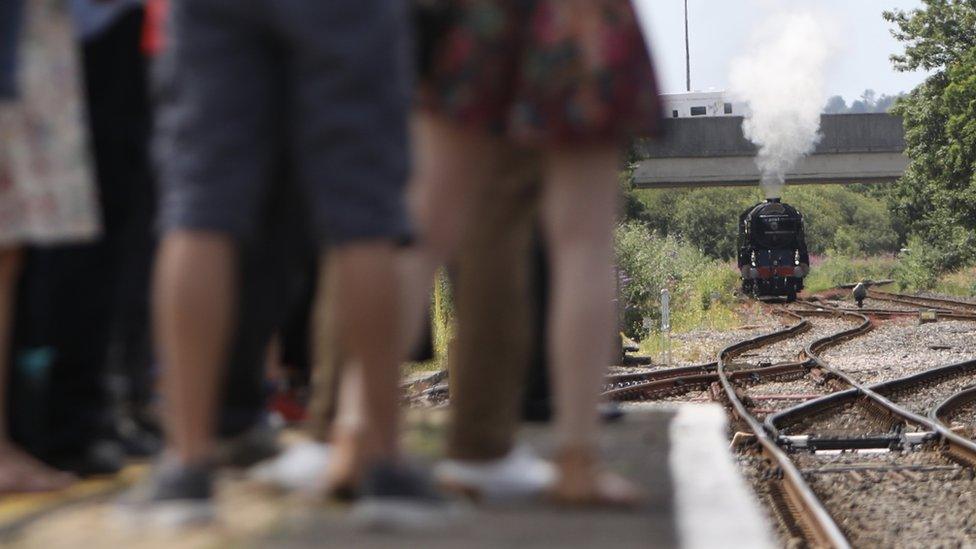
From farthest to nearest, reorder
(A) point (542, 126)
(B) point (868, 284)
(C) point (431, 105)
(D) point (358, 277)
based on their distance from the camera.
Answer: (B) point (868, 284)
(C) point (431, 105)
(A) point (542, 126)
(D) point (358, 277)

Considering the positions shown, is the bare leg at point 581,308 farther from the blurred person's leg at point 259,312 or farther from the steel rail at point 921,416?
the steel rail at point 921,416

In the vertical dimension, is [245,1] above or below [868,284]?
above

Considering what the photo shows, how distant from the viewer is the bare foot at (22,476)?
317 cm

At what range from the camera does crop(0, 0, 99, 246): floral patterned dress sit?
3.19 meters

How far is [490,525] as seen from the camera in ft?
8.91

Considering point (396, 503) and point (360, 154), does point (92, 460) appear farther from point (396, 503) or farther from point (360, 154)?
point (360, 154)

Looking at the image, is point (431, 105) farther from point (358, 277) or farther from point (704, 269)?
point (704, 269)

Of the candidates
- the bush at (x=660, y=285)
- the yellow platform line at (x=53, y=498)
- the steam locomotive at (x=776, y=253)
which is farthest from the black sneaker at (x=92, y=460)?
the steam locomotive at (x=776, y=253)

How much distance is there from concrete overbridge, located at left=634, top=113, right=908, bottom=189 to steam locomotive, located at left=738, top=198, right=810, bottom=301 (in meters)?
7.13

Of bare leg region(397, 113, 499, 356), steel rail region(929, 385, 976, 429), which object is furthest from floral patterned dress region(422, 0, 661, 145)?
steel rail region(929, 385, 976, 429)

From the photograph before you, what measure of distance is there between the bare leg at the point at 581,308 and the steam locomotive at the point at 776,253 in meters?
41.8

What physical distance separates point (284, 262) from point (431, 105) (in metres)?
0.44

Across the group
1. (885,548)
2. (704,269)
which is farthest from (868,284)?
(885,548)

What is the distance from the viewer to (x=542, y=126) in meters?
2.79
